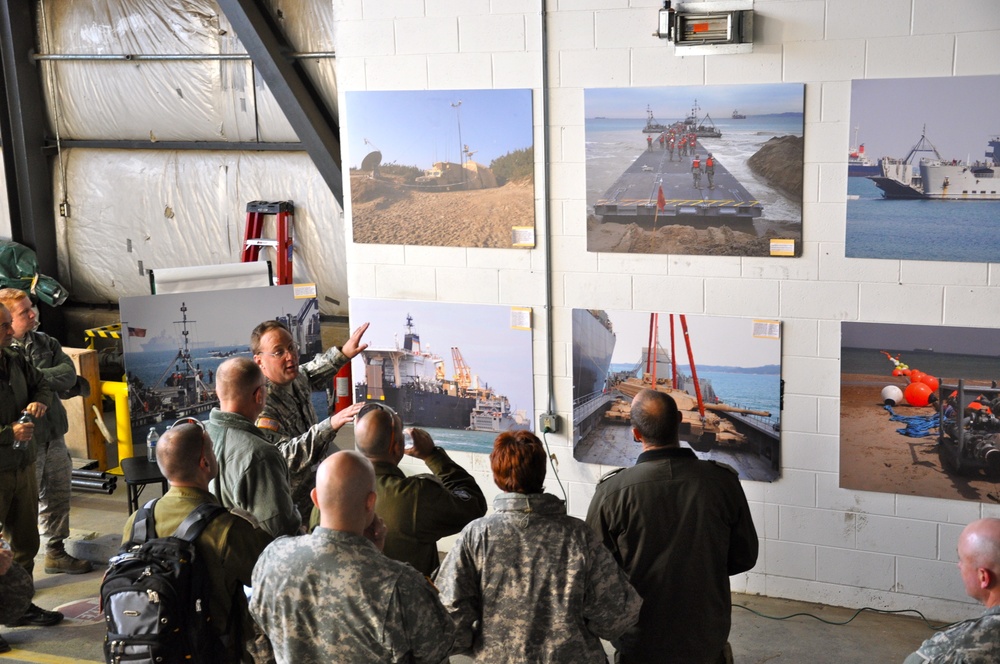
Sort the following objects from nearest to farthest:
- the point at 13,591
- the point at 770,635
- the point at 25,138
Answer: the point at 13,591
the point at 770,635
the point at 25,138

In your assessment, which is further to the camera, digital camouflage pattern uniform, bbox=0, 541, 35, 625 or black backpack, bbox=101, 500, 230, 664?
digital camouflage pattern uniform, bbox=0, 541, 35, 625

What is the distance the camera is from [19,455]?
16.1 ft

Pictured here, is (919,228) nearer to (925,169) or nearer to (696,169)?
(925,169)

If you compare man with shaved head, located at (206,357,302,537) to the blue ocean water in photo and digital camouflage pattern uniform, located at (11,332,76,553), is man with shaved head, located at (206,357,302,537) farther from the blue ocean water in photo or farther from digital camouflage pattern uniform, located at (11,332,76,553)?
the blue ocean water in photo

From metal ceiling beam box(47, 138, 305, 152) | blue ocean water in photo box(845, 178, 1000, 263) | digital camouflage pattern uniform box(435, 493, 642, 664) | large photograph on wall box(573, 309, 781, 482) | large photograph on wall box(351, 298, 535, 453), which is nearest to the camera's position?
digital camouflage pattern uniform box(435, 493, 642, 664)

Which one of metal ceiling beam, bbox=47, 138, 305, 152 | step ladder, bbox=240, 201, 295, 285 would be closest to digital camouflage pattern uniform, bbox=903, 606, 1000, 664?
step ladder, bbox=240, 201, 295, 285

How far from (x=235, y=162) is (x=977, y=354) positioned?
6.07 meters

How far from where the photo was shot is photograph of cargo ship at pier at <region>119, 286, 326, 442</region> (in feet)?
20.0

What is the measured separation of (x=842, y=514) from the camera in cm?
469

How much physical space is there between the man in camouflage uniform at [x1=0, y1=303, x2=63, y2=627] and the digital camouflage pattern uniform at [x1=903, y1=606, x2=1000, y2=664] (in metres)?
4.13

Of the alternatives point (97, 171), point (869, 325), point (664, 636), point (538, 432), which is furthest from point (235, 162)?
point (664, 636)

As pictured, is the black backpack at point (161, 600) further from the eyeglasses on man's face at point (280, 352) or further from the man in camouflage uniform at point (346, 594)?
the eyeglasses on man's face at point (280, 352)

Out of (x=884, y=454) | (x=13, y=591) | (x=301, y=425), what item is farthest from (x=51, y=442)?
(x=884, y=454)

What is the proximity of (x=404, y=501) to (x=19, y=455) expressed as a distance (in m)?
2.77
